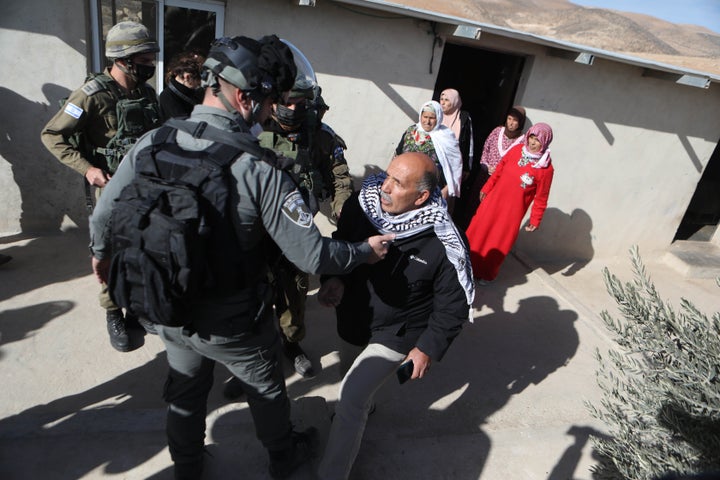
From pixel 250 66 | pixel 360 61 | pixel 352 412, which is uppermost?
pixel 250 66

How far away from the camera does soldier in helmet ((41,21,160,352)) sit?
2846 millimetres

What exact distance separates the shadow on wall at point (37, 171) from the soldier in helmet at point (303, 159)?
257cm

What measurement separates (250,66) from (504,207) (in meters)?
3.49

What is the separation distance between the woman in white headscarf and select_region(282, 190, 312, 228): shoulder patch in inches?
112

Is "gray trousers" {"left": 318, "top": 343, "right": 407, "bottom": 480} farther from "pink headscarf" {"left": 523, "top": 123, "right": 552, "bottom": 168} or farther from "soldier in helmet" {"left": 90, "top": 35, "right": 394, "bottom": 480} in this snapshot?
"pink headscarf" {"left": 523, "top": 123, "right": 552, "bottom": 168}

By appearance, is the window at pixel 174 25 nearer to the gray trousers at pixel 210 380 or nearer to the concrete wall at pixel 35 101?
the concrete wall at pixel 35 101

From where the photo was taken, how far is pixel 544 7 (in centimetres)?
4666

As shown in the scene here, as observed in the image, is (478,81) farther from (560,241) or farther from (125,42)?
(125,42)

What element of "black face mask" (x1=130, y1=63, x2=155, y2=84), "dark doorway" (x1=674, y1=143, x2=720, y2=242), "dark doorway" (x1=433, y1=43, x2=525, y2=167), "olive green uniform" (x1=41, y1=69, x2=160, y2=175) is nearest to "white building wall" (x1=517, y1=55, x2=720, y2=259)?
"dark doorway" (x1=433, y1=43, x2=525, y2=167)

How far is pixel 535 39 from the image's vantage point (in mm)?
4691

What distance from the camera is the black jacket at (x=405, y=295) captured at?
2123mm

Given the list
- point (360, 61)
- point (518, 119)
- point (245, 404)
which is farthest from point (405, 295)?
point (518, 119)

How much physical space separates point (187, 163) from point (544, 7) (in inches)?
2144

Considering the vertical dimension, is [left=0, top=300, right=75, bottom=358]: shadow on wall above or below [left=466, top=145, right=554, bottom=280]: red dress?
below
